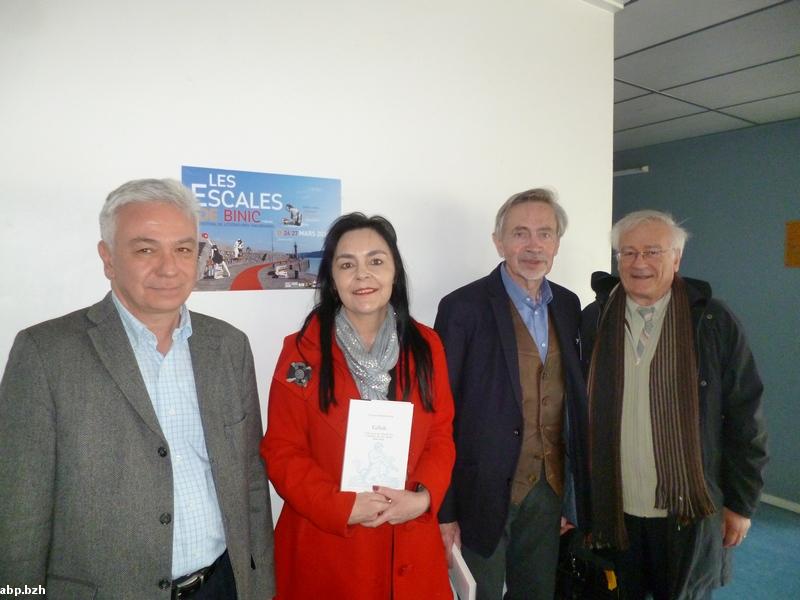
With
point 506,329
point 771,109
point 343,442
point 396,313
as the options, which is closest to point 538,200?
point 506,329

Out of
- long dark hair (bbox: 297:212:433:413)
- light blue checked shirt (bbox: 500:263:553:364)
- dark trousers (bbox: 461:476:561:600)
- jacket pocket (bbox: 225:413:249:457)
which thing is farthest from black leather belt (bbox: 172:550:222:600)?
light blue checked shirt (bbox: 500:263:553:364)

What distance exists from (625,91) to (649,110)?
2.14ft

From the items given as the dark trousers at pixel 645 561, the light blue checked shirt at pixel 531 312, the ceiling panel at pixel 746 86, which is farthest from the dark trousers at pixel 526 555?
the ceiling panel at pixel 746 86

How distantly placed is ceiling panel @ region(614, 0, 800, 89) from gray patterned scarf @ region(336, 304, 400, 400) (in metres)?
2.46

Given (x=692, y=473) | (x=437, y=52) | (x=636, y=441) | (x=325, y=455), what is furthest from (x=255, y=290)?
(x=692, y=473)

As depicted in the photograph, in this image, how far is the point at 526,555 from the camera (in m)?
1.88

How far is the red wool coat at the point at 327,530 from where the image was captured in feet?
4.50

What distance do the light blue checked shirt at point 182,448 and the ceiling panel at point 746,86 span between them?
409 cm

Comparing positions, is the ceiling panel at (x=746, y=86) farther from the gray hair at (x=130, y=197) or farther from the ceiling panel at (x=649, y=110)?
the gray hair at (x=130, y=197)

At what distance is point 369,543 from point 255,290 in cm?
102

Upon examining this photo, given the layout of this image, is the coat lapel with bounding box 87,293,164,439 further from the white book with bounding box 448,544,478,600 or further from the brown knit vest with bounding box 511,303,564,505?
the brown knit vest with bounding box 511,303,564,505

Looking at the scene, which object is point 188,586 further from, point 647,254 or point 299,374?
point 647,254

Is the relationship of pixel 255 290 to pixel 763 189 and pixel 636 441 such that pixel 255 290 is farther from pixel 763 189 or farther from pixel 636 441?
pixel 763 189

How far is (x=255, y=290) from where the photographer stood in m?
1.81
